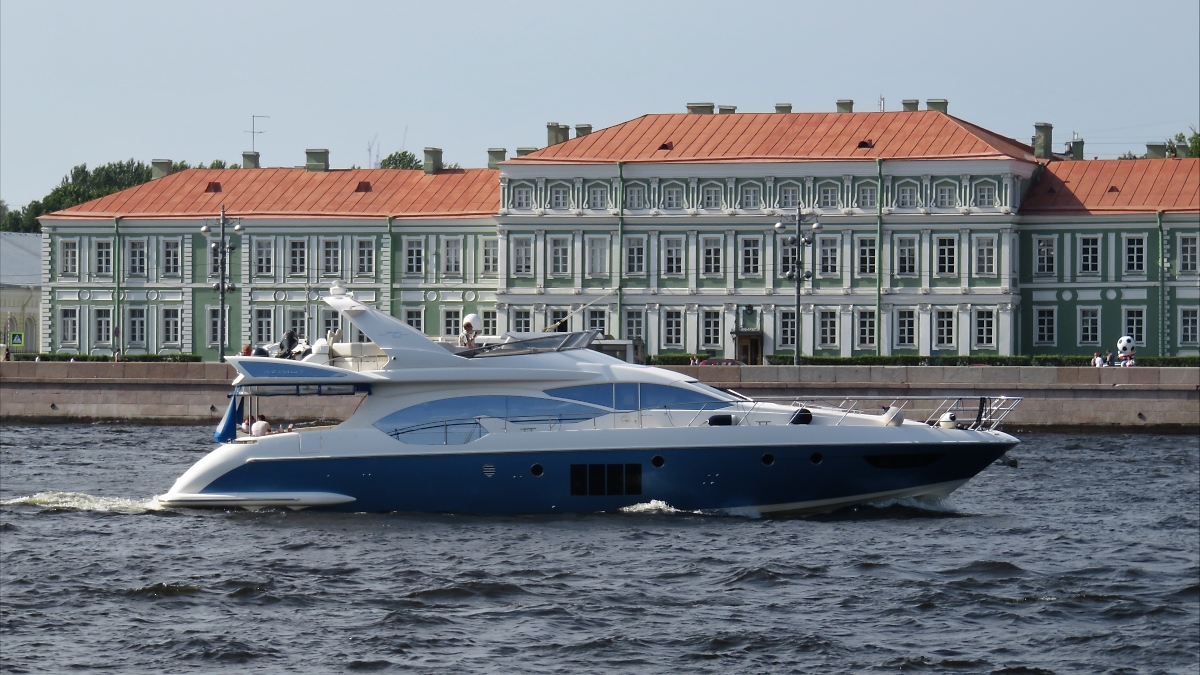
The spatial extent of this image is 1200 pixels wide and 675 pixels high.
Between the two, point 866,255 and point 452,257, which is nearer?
point 866,255

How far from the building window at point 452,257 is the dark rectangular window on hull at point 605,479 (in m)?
43.9

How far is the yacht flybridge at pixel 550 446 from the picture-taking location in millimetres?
29094

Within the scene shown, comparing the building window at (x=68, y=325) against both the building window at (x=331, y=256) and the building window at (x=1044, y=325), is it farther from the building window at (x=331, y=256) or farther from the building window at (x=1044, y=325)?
the building window at (x=1044, y=325)

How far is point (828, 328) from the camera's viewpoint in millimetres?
68438

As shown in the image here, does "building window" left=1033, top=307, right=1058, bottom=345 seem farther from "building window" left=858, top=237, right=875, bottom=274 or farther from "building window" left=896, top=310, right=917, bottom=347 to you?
"building window" left=858, top=237, right=875, bottom=274

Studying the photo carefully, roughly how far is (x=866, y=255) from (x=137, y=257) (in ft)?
91.4

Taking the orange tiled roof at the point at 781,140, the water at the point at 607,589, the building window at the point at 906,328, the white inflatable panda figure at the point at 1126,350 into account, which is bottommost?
the water at the point at 607,589

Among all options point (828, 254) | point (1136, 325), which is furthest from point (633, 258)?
point (1136, 325)

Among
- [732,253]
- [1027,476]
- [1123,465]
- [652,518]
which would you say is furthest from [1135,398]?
[652,518]

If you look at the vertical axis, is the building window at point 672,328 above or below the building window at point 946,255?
below

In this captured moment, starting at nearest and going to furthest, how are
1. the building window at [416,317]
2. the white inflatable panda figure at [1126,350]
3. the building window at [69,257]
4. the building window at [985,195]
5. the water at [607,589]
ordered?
the water at [607,589] < the white inflatable panda figure at [1126,350] < the building window at [985,195] < the building window at [416,317] < the building window at [69,257]

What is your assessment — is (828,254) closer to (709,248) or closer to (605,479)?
(709,248)

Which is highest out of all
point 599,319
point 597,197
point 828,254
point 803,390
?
point 597,197

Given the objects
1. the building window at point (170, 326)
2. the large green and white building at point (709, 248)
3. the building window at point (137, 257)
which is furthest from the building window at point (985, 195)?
the building window at point (137, 257)
